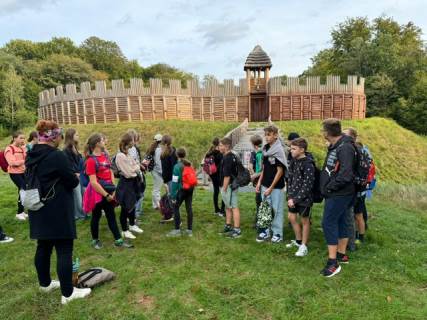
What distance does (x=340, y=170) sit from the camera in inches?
160

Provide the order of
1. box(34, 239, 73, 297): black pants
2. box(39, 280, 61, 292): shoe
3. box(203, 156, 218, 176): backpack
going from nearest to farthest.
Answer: box(34, 239, 73, 297): black pants, box(39, 280, 61, 292): shoe, box(203, 156, 218, 176): backpack

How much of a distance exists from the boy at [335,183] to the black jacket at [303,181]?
1.59 feet

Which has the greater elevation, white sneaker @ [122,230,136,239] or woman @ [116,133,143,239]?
woman @ [116,133,143,239]

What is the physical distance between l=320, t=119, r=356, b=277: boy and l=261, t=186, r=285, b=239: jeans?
115cm

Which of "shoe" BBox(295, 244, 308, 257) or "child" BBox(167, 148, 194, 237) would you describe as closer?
"shoe" BBox(295, 244, 308, 257)

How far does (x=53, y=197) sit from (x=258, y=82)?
87.1 feet

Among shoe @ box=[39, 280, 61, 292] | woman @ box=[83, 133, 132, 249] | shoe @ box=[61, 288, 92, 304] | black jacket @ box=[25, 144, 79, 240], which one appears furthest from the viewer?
woman @ box=[83, 133, 132, 249]

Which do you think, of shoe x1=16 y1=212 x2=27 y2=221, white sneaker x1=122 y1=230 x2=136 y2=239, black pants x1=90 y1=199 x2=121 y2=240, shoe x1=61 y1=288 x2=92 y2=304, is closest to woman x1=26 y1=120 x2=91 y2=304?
shoe x1=61 y1=288 x2=92 y2=304

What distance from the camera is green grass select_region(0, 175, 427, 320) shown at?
3.62m

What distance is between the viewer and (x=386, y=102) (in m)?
38.2

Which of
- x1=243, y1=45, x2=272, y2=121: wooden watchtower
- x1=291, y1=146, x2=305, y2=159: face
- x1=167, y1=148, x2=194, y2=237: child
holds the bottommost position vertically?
x1=167, y1=148, x2=194, y2=237: child

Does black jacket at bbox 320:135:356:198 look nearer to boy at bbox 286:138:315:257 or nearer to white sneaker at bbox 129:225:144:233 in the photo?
boy at bbox 286:138:315:257

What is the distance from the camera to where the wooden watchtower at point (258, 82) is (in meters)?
27.8

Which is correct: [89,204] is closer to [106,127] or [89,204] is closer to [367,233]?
[367,233]
